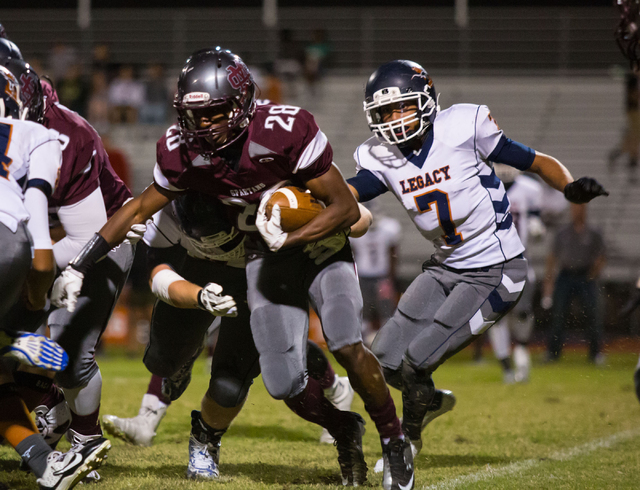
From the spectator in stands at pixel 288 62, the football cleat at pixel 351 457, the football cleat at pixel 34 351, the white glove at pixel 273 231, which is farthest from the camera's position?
the spectator in stands at pixel 288 62

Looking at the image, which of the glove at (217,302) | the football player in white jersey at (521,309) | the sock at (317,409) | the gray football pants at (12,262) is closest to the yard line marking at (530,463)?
the sock at (317,409)

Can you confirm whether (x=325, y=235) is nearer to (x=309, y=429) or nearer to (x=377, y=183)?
(x=377, y=183)

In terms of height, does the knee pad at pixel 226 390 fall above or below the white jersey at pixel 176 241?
below

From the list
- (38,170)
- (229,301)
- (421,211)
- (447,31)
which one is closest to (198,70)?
(38,170)

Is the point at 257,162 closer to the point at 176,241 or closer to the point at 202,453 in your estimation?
the point at 176,241

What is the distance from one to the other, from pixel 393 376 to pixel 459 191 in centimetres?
94

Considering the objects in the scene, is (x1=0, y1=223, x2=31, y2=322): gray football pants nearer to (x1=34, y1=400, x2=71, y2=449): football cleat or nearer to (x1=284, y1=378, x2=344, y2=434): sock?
(x1=34, y1=400, x2=71, y2=449): football cleat

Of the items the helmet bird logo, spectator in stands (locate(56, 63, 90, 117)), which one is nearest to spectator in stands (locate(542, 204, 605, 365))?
the helmet bird logo

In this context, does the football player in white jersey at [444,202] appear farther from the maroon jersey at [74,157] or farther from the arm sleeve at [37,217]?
the arm sleeve at [37,217]

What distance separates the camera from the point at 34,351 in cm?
268

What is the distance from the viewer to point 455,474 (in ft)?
11.7

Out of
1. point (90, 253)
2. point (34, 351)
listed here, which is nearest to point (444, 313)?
point (90, 253)

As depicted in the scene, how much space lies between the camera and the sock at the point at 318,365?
12.8 feet

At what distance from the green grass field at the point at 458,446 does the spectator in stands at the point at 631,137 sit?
5.41 metres
